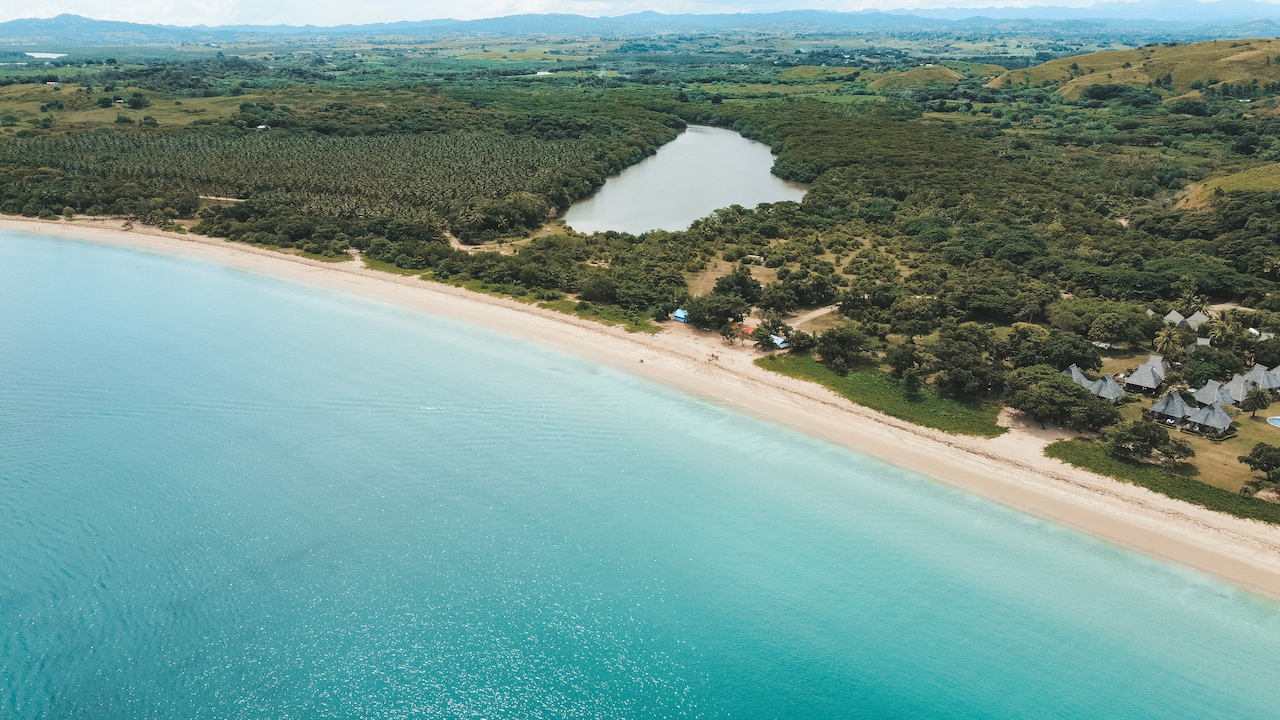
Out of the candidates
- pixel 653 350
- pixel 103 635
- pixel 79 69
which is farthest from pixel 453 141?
pixel 79 69

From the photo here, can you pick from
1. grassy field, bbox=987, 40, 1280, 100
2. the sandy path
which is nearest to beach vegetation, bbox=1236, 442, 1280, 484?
the sandy path

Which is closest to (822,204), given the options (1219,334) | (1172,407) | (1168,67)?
(1219,334)

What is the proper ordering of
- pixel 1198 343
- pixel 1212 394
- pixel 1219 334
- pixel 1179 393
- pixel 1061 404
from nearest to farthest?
pixel 1061 404 → pixel 1179 393 → pixel 1212 394 → pixel 1198 343 → pixel 1219 334

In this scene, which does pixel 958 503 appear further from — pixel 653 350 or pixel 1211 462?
pixel 653 350

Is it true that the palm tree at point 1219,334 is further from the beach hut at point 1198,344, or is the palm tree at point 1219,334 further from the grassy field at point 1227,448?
the grassy field at point 1227,448

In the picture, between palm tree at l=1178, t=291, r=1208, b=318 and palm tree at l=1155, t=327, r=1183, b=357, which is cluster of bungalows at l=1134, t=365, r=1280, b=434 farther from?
palm tree at l=1178, t=291, r=1208, b=318

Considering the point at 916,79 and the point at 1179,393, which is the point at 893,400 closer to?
the point at 1179,393
